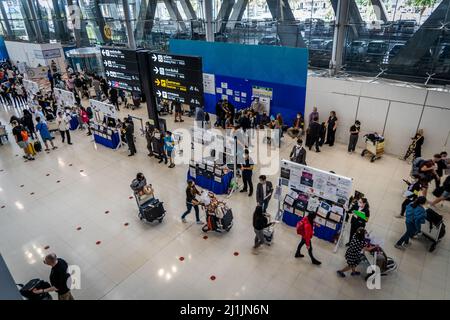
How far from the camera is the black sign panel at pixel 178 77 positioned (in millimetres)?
8375

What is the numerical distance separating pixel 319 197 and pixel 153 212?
4.03 meters

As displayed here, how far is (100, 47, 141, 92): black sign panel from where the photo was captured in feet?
30.9

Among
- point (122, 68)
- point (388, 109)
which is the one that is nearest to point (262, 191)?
point (122, 68)

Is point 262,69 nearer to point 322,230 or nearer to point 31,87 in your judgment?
point 322,230

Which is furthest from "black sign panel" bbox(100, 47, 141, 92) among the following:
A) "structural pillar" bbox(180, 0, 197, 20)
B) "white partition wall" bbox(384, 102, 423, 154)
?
"structural pillar" bbox(180, 0, 197, 20)

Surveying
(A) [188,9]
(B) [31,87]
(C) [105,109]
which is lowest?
(C) [105,109]

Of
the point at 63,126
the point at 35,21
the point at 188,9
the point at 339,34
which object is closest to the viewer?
the point at 339,34

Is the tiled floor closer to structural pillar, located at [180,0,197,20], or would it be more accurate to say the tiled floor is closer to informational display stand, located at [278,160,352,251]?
informational display stand, located at [278,160,352,251]

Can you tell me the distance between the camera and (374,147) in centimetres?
1037

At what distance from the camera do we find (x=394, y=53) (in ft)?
36.9

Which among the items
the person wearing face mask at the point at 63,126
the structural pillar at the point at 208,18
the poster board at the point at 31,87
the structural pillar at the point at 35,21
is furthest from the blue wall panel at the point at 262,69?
the structural pillar at the point at 35,21

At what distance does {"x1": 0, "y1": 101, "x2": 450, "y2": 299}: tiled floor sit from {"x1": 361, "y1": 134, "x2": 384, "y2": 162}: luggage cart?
330mm

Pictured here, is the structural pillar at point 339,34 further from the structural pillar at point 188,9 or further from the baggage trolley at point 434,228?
the structural pillar at point 188,9

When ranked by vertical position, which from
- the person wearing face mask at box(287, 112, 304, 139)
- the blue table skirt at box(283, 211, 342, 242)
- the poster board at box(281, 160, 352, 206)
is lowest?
the blue table skirt at box(283, 211, 342, 242)
